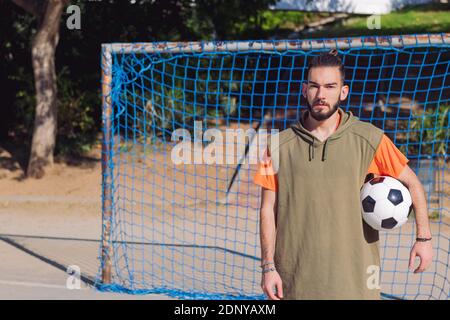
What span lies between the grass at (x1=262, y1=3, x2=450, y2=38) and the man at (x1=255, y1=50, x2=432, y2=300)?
13611 mm

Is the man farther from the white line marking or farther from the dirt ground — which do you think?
the white line marking

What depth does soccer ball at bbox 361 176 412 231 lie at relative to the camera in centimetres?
425

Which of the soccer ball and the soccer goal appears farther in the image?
the soccer goal

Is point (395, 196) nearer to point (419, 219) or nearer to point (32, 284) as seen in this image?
point (419, 219)

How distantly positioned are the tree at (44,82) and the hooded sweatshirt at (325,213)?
8.73 m

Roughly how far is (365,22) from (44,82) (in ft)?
34.8

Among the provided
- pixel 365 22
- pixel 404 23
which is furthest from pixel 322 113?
pixel 365 22

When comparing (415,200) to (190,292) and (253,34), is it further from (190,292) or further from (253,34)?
(253,34)

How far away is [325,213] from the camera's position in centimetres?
403

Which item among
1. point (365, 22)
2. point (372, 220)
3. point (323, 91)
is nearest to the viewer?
point (323, 91)

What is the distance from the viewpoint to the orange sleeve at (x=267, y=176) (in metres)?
4.13

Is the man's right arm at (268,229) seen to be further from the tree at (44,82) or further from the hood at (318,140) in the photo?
the tree at (44,82)

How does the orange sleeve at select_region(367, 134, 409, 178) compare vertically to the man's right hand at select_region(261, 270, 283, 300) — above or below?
above

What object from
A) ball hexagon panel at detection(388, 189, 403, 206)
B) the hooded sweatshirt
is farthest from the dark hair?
ball hexagon panel at detection(388, 189, 403, 206)
